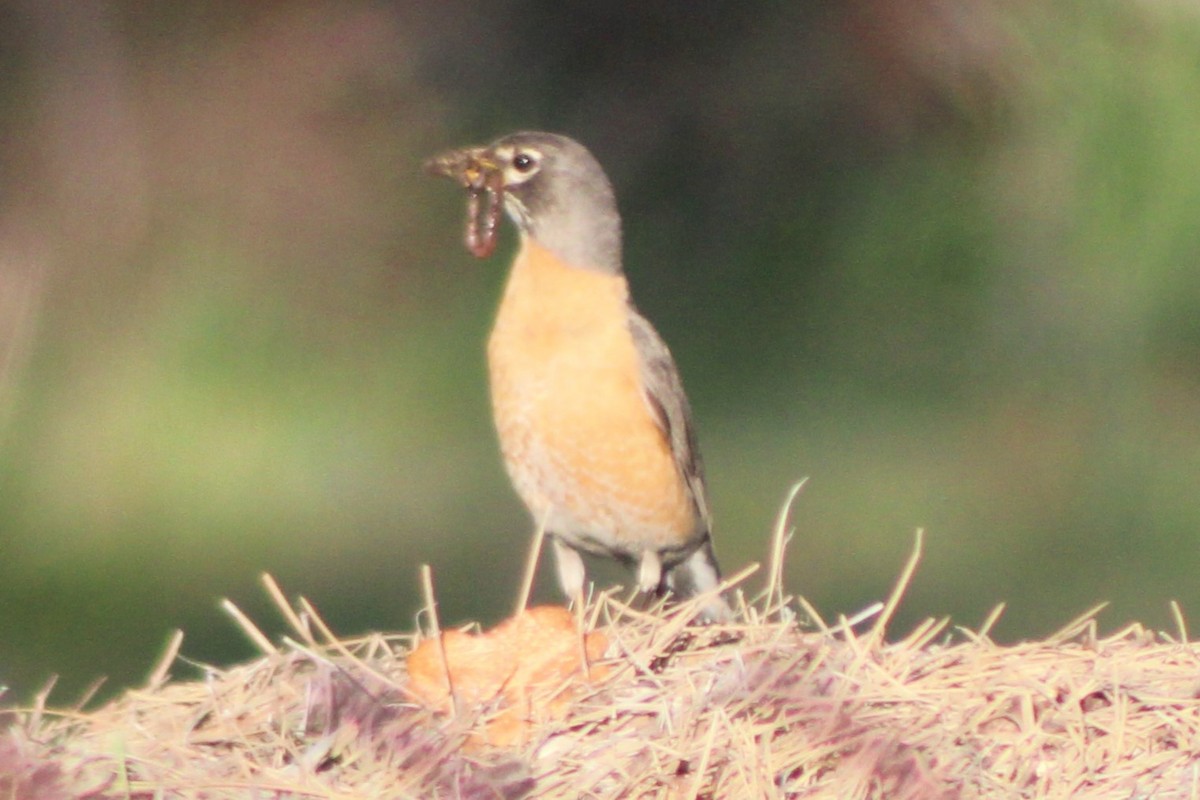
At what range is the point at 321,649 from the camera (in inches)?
73.6

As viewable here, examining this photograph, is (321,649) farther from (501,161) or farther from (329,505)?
(329,505)

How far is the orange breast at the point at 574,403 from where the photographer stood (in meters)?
2.79

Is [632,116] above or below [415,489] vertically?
above

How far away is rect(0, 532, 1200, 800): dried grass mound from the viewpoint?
1.60 m

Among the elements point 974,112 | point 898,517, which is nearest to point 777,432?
point 898,517

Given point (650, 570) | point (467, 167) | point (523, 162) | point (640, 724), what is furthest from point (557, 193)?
point (640, 724)

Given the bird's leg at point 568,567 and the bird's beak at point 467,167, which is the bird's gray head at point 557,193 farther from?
the bird's leg at point 568,567

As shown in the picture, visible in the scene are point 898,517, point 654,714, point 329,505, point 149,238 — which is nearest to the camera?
point 654,714

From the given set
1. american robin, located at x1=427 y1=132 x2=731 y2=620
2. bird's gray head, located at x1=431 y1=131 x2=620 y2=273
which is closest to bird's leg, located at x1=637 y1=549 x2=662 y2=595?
american robin, located at x1=427 y1=132 x2=731 y2=620

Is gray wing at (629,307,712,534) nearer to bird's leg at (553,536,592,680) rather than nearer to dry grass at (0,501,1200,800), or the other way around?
bird's leg at (553,536,592,680)

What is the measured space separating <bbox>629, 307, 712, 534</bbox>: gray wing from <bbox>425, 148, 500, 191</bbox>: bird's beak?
0.33 metres

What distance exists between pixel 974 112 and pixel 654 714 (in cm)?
102

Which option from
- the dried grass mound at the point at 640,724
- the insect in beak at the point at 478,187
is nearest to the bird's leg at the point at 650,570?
the insect in beak at the point at 478,187

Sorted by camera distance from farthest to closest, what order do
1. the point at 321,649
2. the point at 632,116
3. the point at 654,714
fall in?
the point at 632,116 → the point at 321,649 → the point at 654,714
